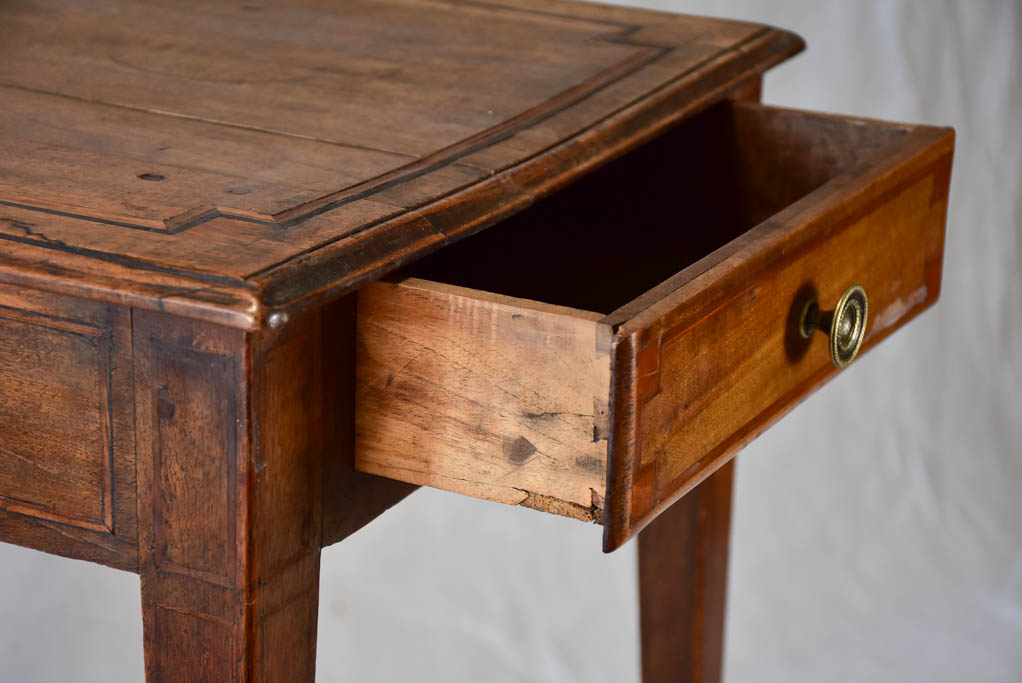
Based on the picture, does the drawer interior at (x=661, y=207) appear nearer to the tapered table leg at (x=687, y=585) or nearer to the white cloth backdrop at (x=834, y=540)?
the tapered table leg at (x=687, y=585)

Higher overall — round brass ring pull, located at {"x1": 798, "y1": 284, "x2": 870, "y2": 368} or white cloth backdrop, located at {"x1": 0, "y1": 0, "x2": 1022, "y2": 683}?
round brass ring pull, located at {"x1": 798, "y1": 284, "x2": 870, "y2": 368}

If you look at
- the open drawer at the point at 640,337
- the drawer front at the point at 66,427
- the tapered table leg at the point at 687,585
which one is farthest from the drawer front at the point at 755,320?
the tapered table leg at the point at 687,585

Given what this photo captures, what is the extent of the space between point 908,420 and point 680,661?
0.72 meters

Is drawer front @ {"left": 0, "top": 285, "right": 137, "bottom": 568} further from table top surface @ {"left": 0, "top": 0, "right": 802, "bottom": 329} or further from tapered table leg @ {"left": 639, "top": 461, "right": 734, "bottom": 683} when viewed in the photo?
tapered table leg @ {"left": 639, "top": 461, "right": 734, "bottom": 683}

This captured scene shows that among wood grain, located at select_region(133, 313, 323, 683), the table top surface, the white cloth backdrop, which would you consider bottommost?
the white cloth backdrop

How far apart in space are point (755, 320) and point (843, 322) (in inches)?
4.4

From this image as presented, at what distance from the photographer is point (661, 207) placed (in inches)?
49.3

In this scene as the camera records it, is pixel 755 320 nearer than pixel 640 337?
No

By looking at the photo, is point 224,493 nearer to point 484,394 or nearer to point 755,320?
point 484,394

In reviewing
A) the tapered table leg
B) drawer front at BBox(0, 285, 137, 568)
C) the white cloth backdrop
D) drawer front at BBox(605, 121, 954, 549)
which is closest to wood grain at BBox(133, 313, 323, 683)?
drawer front at BBox(0, 285, 137, 568)

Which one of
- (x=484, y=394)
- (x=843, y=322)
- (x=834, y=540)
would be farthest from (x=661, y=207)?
(x=834, y=540)

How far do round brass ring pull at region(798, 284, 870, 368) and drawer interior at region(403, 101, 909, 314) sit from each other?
20 cm

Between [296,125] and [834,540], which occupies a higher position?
[296,125]

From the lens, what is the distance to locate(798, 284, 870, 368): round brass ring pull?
96 centimetres
